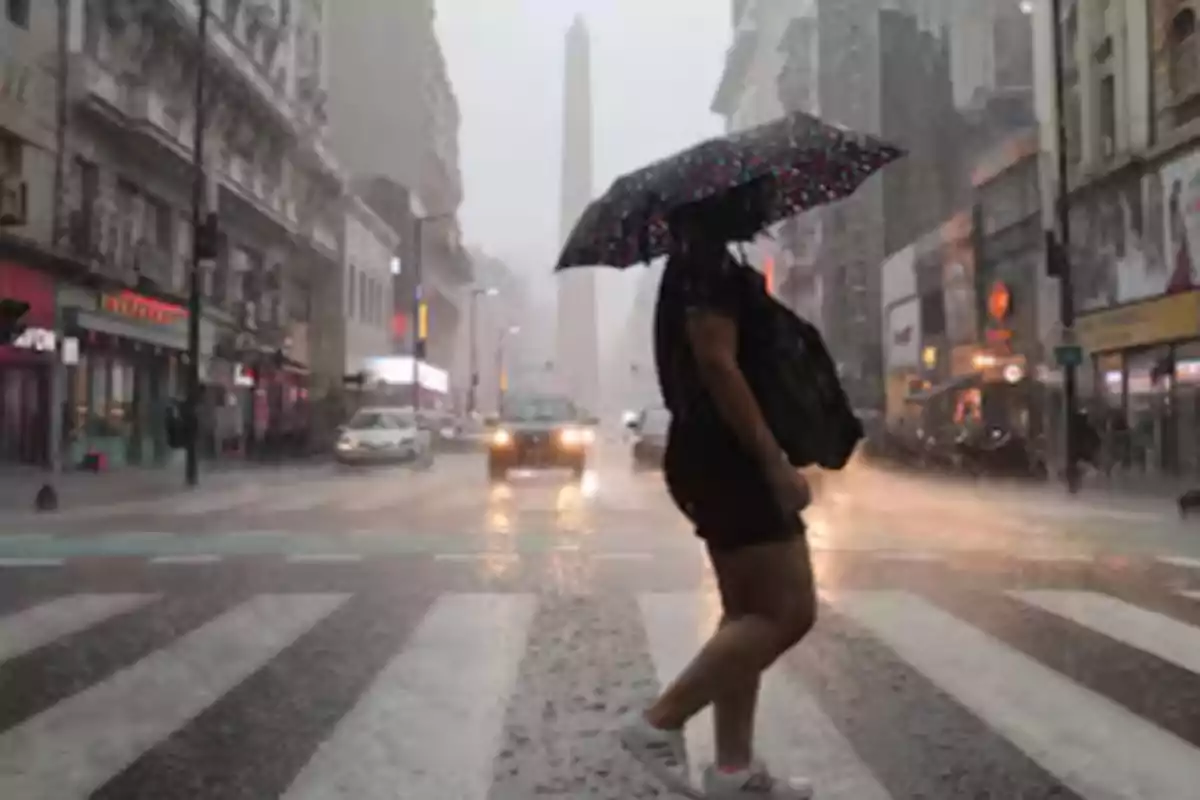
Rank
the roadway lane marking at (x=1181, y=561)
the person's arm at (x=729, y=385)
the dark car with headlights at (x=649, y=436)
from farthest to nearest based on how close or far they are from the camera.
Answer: the dark car with headlights at (x=649, y=436) < the roadway lane marking at (x=1181, y=561) < the person's arm at (x=729, y=385)

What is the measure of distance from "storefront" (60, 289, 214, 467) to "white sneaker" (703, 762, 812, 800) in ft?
90.2

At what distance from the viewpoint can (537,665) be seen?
21.6 feet

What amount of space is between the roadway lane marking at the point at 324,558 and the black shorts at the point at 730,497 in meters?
7.69

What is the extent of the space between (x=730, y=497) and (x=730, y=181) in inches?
35.3

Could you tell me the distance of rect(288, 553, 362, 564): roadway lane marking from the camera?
444 inches

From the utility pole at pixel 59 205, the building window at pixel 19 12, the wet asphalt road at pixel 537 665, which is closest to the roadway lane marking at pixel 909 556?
the wet asphalt road at pixel 537 665

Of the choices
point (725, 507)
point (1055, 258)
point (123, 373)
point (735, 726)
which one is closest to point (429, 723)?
point (735, 726)

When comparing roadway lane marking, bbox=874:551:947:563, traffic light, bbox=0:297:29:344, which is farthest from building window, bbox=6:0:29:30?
roadway lane marking, bbox=874:551:947:563

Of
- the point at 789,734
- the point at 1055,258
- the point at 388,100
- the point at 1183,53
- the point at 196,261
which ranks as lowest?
the point at 789,734

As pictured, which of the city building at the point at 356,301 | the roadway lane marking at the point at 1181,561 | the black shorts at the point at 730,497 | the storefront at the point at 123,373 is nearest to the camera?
the black shorts at the point at 730,497

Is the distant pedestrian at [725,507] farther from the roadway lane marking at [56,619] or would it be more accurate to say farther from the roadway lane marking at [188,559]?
the roadway lane marking at [188,559]

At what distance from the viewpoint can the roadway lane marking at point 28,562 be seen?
11.1 m

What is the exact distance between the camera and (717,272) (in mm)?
3980

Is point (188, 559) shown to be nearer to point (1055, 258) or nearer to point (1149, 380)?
point (1055, 258)
